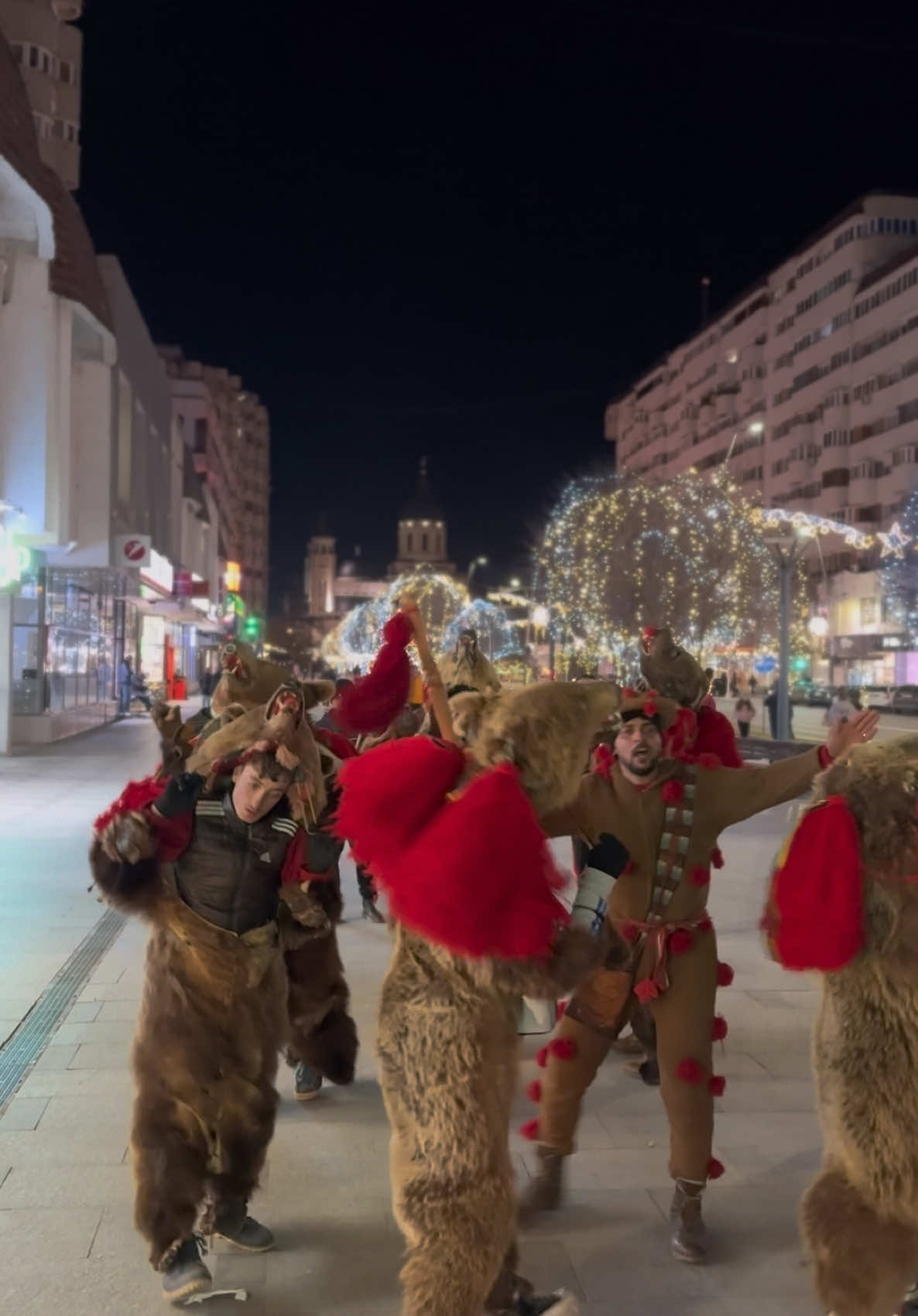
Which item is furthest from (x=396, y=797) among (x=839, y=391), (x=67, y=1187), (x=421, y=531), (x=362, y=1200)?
(x=421, y=531)

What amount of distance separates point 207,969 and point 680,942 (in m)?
1.50

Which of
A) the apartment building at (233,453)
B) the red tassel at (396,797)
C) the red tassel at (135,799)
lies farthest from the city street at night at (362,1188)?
the apartment building at (233,453)

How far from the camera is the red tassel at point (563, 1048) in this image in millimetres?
4016

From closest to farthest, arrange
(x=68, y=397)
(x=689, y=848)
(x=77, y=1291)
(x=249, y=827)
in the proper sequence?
(x=77, y=1291)
(x=249, y=827)
(x=689, y=848)
(x=68, y=397)

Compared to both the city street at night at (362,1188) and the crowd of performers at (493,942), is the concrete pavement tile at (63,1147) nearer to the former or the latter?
the city street at night at (362,1188)

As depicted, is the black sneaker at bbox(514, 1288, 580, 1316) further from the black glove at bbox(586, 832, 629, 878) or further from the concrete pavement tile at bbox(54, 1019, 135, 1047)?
the concrete pavement tile at bbox(54, 1019, 135, 1047)

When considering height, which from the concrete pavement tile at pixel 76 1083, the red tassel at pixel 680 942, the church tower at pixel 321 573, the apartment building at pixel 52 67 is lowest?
the concrete pavement tile at pixel 76 1083

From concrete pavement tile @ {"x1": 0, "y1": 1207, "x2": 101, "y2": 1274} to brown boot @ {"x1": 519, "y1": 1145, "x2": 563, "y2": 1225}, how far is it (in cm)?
141

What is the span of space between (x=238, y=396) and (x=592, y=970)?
375 ft

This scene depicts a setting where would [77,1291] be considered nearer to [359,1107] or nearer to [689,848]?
[359,1107]

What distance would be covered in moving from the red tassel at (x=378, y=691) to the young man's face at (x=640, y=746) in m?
0.83

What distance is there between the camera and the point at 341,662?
1786 inches

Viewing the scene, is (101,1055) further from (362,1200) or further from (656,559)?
(656,559)

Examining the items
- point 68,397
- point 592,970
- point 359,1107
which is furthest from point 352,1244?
point 68,397
